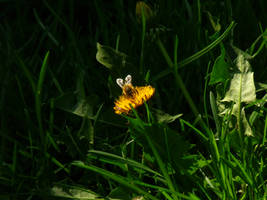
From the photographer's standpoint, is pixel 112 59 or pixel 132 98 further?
pixel 112 59

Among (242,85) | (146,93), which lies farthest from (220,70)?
(146,93)

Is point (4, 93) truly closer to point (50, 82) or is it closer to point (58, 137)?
point (50, 82)

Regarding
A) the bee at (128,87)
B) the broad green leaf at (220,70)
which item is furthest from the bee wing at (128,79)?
the broad green leaf at (220,70)

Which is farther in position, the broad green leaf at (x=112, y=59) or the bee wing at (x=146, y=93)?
the broad green leaf at (x=112, y=59)

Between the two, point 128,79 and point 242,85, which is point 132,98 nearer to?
point 128,79

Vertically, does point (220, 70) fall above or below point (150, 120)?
above

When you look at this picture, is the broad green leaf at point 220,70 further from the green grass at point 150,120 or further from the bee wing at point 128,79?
the bee wing at point 128,79
